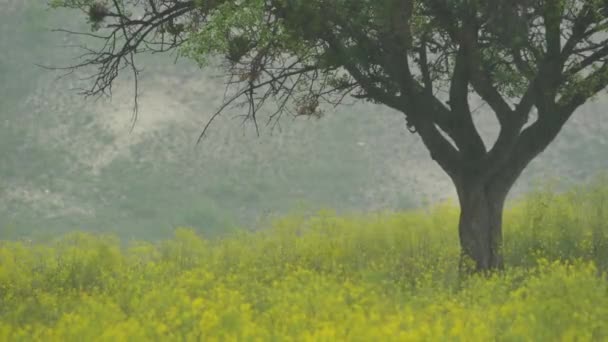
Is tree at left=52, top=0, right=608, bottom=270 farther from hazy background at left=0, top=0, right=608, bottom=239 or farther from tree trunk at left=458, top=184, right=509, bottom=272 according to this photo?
hazy background at left=0, top=0, right=608, bottom=239

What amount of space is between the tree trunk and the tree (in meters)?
0.02

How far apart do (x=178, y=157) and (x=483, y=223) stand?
170 ft

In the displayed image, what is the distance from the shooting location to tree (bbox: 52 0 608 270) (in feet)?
44.6

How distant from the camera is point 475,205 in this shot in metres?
15.9

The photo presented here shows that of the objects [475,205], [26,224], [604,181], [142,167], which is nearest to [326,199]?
[142,167]

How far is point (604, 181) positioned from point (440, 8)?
26.1 ft

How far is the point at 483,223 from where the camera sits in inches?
631

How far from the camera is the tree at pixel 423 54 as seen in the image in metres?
13.6

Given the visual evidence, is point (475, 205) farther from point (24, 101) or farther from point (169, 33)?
point (24, 101)

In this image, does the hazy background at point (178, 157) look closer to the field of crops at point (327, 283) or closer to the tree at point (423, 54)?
the field of crops at point (327, 283)

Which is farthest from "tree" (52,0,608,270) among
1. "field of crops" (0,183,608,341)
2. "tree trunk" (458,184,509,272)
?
"field of crops" (0,183,608,341)

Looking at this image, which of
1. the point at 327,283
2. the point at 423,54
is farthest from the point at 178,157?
the point at 327,283

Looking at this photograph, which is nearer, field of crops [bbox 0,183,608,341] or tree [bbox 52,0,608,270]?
field of crops [bbox 0,183,608,341]

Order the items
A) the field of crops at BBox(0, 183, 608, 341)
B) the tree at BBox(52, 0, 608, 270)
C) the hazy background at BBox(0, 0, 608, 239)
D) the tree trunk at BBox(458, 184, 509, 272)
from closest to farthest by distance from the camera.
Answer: the field of crops at BBox(0, 183, 608, 341) < the tree at BBox(52, 0, 608, 270) < the tree trunk at BBox(458, 184, 509, 272) < the hazy background at BBox(0, 0, 608, 239)
